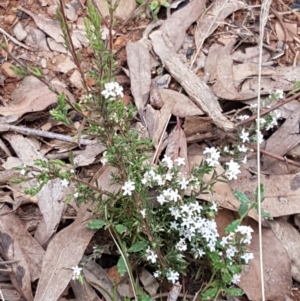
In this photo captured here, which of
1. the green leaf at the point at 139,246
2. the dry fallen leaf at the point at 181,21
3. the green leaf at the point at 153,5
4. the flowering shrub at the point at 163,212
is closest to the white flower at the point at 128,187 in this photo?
the flowering shrub at the point at 163,212

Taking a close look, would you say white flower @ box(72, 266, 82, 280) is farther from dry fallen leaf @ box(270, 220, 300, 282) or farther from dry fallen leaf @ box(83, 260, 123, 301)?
dry fallen leaf @ box(270, 220, 300, 282)

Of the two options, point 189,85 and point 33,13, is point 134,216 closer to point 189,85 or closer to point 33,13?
point 189,85

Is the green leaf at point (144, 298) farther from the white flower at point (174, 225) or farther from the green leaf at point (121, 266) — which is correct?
the white flower at point (174, 225)

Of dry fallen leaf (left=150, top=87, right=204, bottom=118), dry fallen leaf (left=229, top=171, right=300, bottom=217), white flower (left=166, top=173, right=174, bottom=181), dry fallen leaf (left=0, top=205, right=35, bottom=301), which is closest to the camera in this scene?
white flower (left=166, top=173, right=174, bottom=181)

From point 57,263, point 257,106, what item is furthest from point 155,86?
point 57,263

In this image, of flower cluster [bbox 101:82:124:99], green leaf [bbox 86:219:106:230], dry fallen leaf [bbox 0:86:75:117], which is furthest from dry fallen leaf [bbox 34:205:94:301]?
flower cluster [bbox 101:82:124:99]

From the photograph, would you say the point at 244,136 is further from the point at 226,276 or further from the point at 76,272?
the point at 76,272

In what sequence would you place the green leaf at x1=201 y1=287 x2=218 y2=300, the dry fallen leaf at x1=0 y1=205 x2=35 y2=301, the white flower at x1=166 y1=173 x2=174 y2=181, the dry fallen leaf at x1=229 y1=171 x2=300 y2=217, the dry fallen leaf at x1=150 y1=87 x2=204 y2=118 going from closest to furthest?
1. the white flower at x1=166 y1=173 x2=174 y2=181
2. the green leaf at x1=201 y1=287 x2=218 y2=300
3. the dry fallen leaf at x1=0 y1=205 x2=35 y2=301
4. the dry fallen leaf at x1=229 y1=171 x2=300 y2=217
5. the dry fallen leaf at x1=150 y1=87 x2=204 y2=118
